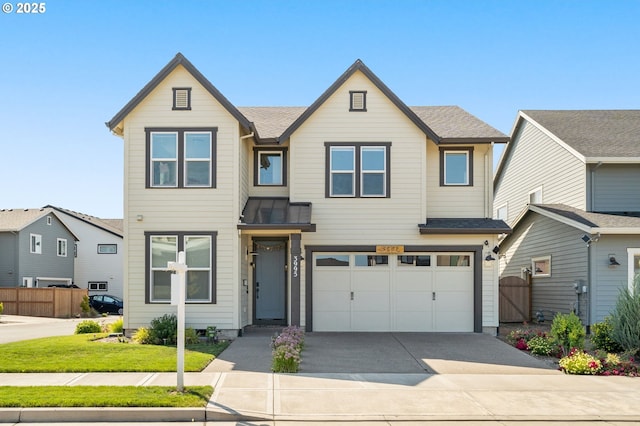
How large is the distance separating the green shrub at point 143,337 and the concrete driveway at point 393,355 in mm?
2262

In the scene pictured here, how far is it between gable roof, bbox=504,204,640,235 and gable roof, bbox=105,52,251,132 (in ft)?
33.9

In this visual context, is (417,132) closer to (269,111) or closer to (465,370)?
(269,111)

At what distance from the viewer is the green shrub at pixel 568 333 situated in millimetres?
13414

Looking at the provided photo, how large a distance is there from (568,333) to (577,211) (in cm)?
744

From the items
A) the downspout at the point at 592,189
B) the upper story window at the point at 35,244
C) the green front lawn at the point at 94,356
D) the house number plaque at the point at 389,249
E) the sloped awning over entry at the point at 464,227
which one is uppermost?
the downspout at the point at 592,189

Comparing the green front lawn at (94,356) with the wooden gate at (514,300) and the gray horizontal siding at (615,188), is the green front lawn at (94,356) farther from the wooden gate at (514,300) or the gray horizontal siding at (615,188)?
the gray horizontal siding at (615,188)

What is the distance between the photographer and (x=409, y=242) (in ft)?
57.2

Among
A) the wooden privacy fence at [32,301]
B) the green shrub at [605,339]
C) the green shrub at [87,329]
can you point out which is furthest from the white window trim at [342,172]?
the wooden privacy fence at [32,301]

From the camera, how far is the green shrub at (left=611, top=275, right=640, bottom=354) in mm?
13273

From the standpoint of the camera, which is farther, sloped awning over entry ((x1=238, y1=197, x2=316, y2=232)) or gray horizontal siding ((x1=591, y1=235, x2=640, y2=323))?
gray horizontal siding ((x1=591, y1=235, x2=640, y2=323))

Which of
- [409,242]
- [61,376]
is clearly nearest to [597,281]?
[409,242]

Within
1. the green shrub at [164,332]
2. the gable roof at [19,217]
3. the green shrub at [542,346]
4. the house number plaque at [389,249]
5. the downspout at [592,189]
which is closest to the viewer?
the green shrub at [542,346]

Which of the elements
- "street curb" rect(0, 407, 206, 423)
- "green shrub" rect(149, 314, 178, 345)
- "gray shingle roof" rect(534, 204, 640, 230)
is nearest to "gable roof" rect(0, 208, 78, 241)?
"green shrub" rect(149, 314, 178, 345)

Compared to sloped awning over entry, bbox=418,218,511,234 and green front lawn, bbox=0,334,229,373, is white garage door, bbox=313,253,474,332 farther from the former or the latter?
green front lawn, bbox=0,334,229,373
